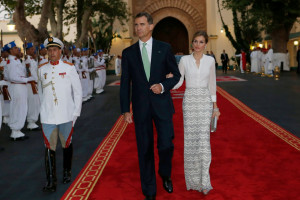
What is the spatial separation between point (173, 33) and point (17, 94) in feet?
88.8

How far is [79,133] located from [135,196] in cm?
399

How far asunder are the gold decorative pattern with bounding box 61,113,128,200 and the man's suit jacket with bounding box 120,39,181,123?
3.72ft

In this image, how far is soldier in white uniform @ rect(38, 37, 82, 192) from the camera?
432 centimetres

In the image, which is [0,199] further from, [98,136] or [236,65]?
[236,65]

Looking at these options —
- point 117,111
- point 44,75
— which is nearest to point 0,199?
point 44,75

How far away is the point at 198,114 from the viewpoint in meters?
4.05

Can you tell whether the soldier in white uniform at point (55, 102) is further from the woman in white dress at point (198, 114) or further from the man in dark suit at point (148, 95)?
the woman in white dress at point (198, 114)

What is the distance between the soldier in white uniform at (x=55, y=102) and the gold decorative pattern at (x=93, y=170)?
0.99 ft

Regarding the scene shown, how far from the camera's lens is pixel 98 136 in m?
7.41

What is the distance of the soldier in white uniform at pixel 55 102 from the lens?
4.32 m

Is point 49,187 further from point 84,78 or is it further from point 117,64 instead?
point 117,64

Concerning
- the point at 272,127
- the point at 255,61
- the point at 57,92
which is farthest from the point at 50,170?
the point at 255,61

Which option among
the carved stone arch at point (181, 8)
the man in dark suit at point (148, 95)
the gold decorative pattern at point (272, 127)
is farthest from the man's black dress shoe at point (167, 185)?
the carved stone arch at point (181, 8)

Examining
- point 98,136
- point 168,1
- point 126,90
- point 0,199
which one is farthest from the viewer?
point 168,1
